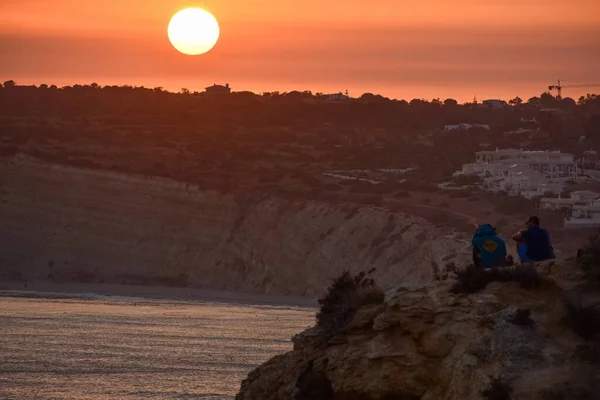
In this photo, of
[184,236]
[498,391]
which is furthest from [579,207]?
[498,391]

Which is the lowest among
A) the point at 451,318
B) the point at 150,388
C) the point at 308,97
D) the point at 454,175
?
the point at 150,388

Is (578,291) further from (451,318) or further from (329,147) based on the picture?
(329,147)

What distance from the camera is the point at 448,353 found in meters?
15.2

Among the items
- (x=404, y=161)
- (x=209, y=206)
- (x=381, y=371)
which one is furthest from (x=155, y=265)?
(x=381, y=371)

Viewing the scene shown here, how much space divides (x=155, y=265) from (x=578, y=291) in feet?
162

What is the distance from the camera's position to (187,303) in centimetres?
5488

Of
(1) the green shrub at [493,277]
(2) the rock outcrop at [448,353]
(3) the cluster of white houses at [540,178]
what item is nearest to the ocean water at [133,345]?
(3) the cluster of white houses at [540,178]

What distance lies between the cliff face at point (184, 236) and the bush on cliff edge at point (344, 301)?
33.9 meters

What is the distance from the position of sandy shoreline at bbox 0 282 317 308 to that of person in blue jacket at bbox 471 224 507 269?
36.8m

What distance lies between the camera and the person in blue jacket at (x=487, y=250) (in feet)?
55.2

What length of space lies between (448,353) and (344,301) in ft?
7.31

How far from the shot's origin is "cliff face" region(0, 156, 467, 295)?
57.2 meters

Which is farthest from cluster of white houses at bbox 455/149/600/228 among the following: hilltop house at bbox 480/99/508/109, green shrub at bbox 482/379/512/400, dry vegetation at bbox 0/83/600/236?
hilltop house at bbox 480/99/508/109

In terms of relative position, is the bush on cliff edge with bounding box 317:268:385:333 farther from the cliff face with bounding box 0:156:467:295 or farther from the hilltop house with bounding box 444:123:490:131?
the hilltop house with bounding box 444:123:490:131
